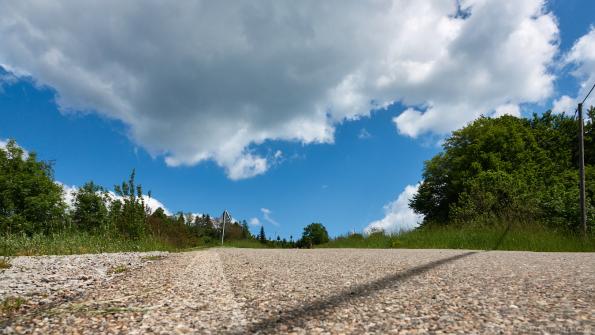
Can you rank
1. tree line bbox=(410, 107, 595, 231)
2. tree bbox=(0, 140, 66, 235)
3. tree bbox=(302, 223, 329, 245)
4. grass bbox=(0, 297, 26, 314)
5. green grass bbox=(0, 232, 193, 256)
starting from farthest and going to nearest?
1. tree bbox=(302, 223, 329, 245)
2. tree bbox=(0, 140, 66, 235)
3. tree line bbox=(410, 107, 595, 231)
4. green grass bbox=(0, 232, 193, 256)
5. grass bbox=(0, 297, 26, 314)

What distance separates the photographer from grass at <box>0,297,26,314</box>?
306cm

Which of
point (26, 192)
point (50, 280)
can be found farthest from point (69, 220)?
point (26, 192)

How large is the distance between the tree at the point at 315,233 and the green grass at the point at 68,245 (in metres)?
51.5

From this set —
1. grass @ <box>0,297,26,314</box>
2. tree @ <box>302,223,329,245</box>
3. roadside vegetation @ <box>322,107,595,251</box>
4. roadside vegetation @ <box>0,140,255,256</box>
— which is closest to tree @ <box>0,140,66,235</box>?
roadside vegetation @ <box>0,140,255,256</box>

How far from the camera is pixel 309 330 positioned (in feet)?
7.66

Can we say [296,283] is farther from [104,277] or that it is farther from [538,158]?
[538,158]

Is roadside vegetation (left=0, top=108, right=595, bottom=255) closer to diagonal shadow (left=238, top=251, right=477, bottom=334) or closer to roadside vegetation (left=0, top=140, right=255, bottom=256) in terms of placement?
roadside vegetation (left=0, top=140, right=255, bottom=256)

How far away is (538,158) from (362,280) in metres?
32.2

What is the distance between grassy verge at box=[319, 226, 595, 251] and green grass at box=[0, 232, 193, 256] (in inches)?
329

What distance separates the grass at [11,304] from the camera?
3.06 metres

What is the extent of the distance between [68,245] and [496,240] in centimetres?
1235

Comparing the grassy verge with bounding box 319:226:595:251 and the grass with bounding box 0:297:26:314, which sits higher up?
the grassy verge with bounding box 319:226:595:251

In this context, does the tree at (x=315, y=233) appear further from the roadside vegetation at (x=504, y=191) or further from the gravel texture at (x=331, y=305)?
the gravel texture at (x=331, y=305)

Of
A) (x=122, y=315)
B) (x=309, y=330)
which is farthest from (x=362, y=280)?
(x=122, y=315)
